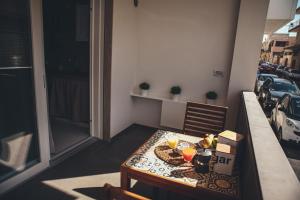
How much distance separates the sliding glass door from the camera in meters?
2.19

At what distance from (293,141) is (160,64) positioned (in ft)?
9.71

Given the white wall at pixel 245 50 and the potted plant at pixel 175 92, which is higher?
the white wall at pixel 245 50

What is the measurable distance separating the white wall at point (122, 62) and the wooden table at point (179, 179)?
208 cm

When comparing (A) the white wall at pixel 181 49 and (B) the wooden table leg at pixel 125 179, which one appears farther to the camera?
(A) the white wall at pixel 181 49

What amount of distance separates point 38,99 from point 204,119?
1891 millimetres

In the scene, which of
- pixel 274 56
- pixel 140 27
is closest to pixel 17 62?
pixel 140 27

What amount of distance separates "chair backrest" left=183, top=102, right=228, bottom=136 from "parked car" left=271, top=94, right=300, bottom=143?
259 cm

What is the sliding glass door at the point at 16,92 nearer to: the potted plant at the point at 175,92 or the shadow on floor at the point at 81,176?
the shadow on floor at the point at 81,176

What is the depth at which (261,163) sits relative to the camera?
109 centimetres

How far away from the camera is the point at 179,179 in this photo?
141 cm

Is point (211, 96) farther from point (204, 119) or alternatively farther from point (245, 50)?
point (204, 119)

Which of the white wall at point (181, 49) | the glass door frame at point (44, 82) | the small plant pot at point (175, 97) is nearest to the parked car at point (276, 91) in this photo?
the white wall at point (181, 49)

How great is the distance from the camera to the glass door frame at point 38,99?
2328 mm

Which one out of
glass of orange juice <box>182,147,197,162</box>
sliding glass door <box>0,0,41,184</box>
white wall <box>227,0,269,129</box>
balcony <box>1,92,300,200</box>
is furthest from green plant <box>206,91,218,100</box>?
sliding glass door <box>0,0,41,184</box>
